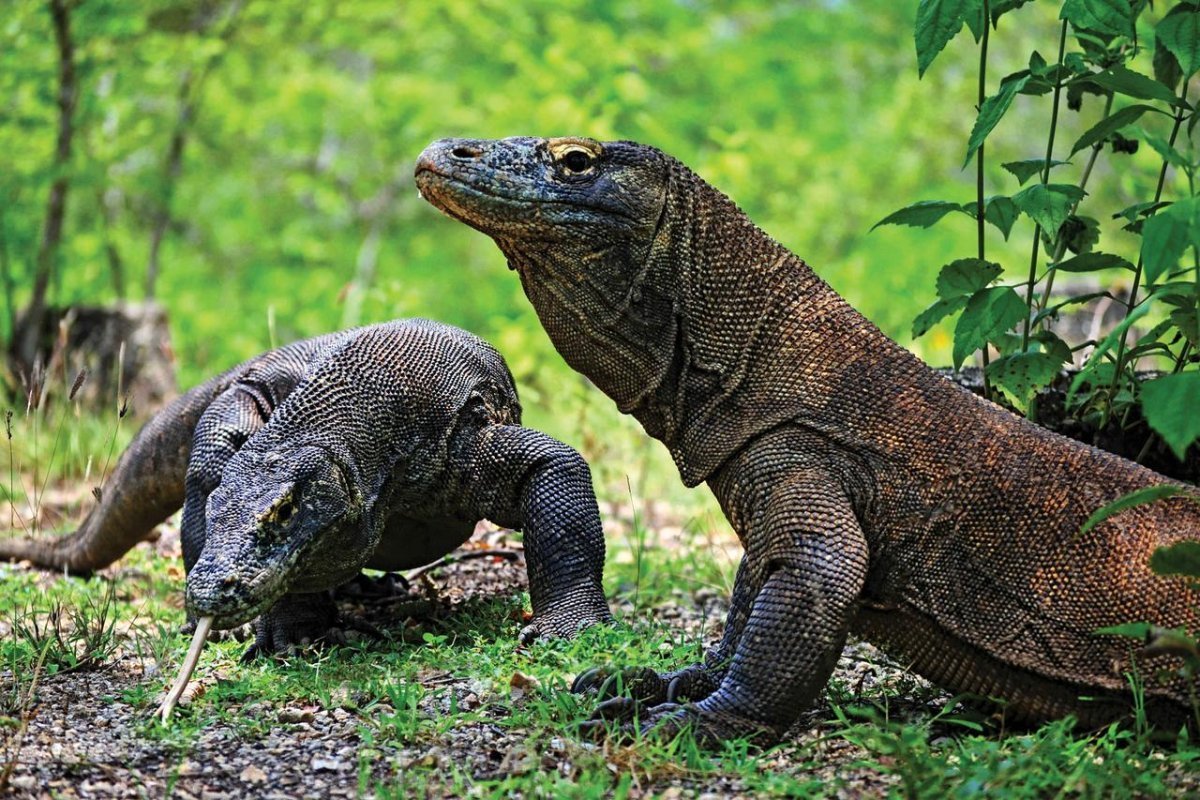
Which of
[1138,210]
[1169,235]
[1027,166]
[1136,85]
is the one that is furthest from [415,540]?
[1169,235]

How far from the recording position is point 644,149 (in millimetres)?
Answer: 3850

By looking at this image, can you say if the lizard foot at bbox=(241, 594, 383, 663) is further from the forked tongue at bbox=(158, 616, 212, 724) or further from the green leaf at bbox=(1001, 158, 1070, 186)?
the green leaf at bbox=(1001, 158, 1070, 186)

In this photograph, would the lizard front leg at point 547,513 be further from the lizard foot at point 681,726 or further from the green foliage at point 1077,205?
the green foliage at point 1077,205

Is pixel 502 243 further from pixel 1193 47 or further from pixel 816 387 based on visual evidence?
pixel 1193 47

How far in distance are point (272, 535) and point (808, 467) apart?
5.39ft

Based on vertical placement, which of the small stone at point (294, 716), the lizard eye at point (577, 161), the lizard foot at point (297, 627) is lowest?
the lizard foot at point (297, 627)

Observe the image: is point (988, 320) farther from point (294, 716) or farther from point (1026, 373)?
point (294, 716)

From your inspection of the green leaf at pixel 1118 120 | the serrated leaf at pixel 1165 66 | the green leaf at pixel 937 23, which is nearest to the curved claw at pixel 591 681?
the green leaf at pixel 937 23

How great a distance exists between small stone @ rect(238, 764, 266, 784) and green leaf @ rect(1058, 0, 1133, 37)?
293 cm

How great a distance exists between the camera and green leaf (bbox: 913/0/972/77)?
3.64 metres

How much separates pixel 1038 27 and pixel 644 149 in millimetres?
18585

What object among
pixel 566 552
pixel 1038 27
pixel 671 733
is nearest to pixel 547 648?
pixel 566 552

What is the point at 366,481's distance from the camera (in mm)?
4445

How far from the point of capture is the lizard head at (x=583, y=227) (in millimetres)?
3742
